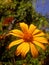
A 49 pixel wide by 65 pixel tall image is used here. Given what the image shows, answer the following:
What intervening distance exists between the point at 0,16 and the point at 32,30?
0.20m

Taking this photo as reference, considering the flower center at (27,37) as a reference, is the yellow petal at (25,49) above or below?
below

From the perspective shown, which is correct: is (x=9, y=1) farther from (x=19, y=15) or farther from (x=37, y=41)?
(x=37, y=41)

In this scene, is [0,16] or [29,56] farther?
[0,16]

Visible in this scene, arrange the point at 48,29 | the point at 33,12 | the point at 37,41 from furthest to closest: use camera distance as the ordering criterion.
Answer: the point at 33,12
the point at 48,29
the point at 37,41

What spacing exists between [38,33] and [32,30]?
0.02 m

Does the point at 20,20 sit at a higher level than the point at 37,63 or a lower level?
higher

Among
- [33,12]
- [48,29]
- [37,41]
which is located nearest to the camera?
[37,41]

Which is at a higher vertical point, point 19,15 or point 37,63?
point 19,15

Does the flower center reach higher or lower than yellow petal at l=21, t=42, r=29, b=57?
higher

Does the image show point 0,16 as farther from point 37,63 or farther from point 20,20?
point 37,63

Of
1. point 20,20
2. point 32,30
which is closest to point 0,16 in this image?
point 20,20

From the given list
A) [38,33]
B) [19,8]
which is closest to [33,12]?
[19,8]

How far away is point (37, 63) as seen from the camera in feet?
1.60

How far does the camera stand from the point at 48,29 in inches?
24.1
